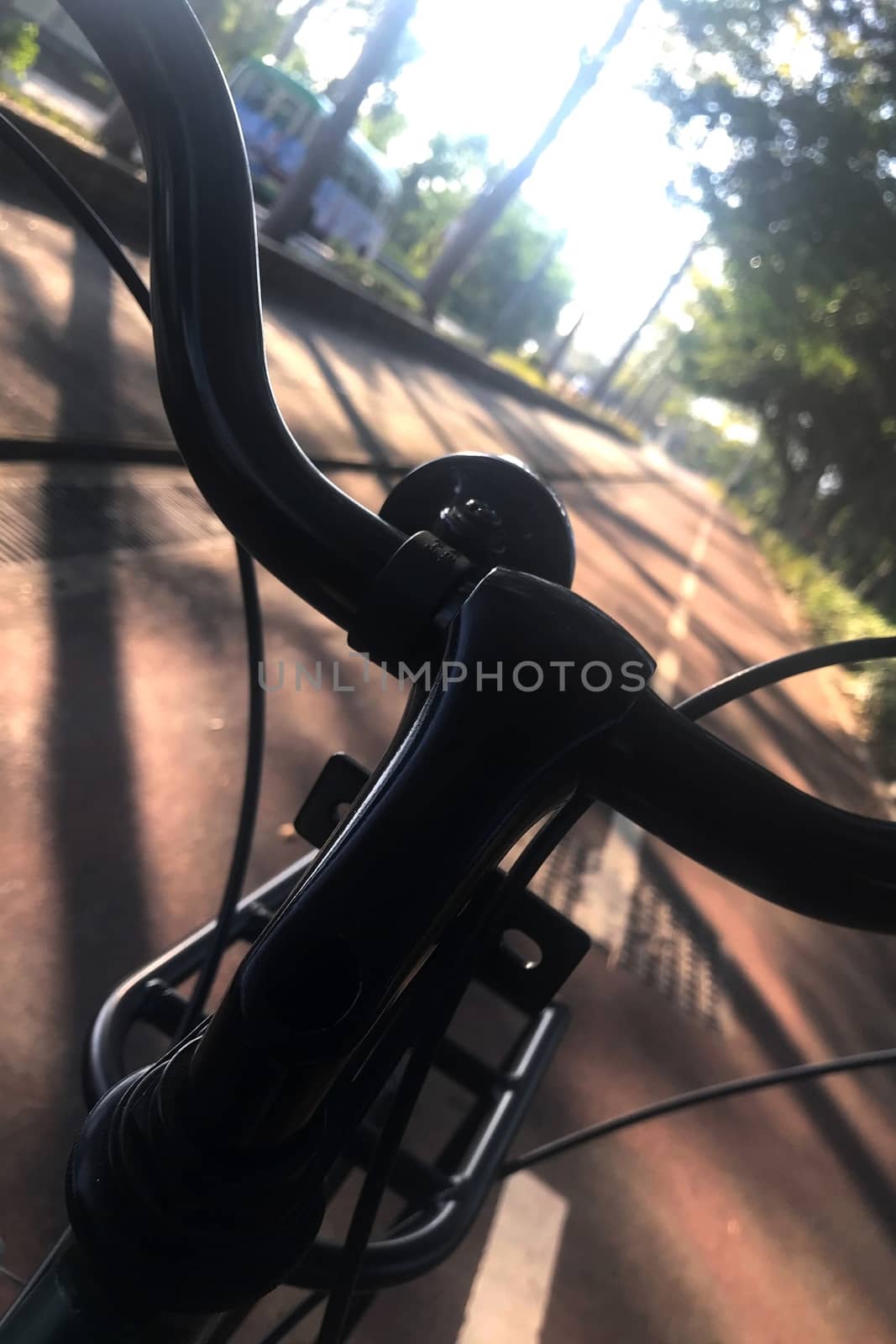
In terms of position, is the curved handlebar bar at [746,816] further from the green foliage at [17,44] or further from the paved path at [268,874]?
the green foliage at [17,44]

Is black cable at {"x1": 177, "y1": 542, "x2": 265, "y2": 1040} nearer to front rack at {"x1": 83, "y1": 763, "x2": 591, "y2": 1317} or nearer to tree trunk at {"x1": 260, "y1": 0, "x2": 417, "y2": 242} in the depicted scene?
front rack at {"x1": 83, "y1": 763, "x2": 591, "y2": 1317}

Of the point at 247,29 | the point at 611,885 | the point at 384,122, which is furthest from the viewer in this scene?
the point at 384,122

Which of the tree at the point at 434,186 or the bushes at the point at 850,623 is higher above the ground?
the tree at the point at 434,186

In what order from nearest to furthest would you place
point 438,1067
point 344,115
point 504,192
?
point 438,1067 < point 344,115 < point 504,192

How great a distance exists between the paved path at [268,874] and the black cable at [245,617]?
926 millimetres

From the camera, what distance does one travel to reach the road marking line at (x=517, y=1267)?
191 centimetres

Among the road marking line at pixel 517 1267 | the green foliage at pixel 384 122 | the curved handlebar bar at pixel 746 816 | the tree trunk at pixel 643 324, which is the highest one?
the green foliage at pixel 384 122

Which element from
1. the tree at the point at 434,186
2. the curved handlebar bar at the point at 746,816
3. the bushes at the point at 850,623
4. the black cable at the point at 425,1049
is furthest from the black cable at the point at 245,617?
the tree at the point at 434,186

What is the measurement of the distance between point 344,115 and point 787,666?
11.8 m

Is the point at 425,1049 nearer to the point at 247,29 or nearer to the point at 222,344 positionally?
the point at 222,344

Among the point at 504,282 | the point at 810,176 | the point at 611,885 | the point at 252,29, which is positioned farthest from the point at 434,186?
the point at 611,885

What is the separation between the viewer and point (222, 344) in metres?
0.60

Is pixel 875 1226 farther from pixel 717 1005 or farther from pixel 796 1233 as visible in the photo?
pixel 717 1005

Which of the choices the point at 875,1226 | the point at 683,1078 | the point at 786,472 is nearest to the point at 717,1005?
the point at 683,1078
